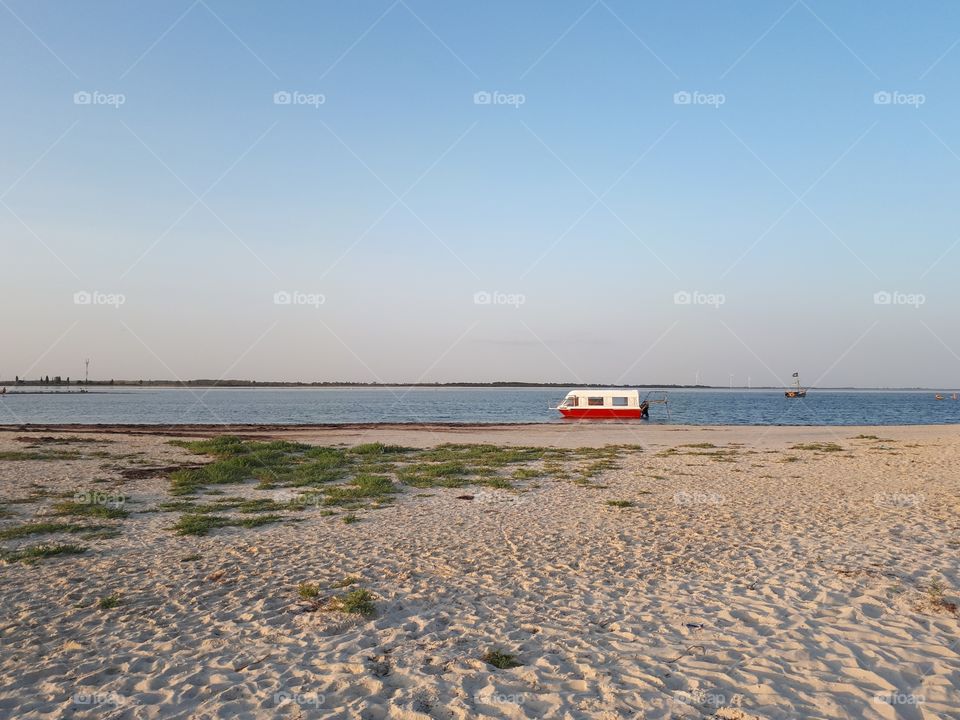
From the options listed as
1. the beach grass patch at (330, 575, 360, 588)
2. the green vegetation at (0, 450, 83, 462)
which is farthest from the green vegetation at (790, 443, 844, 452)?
the green vegetation at (0, 450, 83, 462)

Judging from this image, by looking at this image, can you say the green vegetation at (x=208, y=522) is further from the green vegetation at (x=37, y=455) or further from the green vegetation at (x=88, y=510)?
the green vegetation at (x=37, y=455)

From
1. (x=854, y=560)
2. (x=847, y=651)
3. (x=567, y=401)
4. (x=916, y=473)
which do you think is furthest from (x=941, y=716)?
(x=567, y=401)

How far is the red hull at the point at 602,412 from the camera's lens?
69.4 m

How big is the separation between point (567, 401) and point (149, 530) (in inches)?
2406

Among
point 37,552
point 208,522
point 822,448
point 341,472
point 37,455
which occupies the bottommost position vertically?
point 822,448

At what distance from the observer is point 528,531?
1320 centimetres

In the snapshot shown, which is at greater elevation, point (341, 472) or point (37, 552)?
point (37, 552)

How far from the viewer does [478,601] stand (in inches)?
348

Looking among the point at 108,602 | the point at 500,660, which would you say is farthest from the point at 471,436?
the point at 500,660

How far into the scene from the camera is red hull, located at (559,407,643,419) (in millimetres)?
69375

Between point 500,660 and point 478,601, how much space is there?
6.79 ft

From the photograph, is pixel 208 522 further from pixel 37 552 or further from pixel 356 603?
pixel 356 603

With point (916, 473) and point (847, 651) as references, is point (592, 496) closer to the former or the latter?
point (847, 651)

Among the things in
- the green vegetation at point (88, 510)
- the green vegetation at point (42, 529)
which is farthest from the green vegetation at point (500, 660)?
the green vegetation at point (88, 510)
